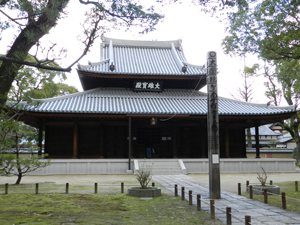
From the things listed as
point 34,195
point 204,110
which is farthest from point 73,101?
point 34,195

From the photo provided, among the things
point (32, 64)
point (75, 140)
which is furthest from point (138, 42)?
point (32, 64)

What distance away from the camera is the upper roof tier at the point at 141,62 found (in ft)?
→ 75.4

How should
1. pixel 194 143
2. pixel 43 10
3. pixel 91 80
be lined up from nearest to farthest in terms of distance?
pixel 43 10 → pixel 194 143 → pixel 91 80

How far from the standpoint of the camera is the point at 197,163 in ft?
64.1

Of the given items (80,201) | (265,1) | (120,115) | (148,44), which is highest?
(148,44)

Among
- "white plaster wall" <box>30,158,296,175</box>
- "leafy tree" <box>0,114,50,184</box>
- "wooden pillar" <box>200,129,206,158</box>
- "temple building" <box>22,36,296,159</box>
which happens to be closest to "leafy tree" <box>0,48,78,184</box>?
"leafy tree" <box>0,114,50,184</box>

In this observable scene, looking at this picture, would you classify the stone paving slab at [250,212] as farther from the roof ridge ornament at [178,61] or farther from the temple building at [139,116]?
the roof ridge ornament at [178,61]

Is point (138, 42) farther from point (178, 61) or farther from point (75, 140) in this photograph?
point (75, 140)

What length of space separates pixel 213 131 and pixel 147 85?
47.4ft

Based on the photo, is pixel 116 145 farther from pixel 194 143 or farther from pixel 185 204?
pixel 185 204

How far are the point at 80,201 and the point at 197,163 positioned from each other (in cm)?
1185

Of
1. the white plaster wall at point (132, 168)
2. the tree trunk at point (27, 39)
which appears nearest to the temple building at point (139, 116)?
the white plaster wall at point (132, 168)

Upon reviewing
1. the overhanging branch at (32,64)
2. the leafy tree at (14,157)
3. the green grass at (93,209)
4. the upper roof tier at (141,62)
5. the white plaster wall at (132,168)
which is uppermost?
the upper roof tier at (141,62)

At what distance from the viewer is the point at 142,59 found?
88.9 ft
